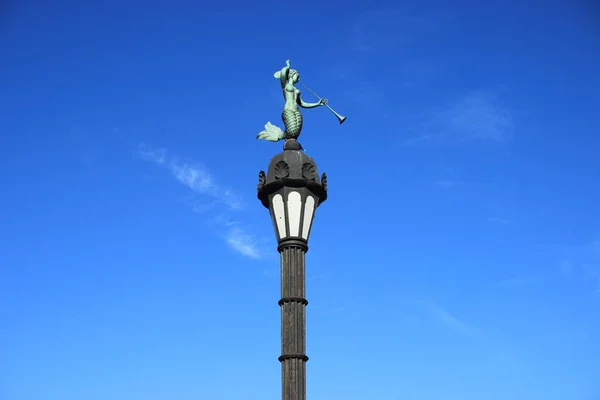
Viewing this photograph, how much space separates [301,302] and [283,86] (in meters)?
4.54

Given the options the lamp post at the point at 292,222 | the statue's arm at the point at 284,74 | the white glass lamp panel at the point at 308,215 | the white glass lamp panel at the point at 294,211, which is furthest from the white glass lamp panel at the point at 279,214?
the statue's arm at the point at 284,74

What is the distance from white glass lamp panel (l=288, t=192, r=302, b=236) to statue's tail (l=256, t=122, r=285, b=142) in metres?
1.34

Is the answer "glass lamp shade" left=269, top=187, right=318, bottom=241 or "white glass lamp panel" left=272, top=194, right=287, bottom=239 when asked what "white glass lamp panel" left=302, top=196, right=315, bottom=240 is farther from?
"white glass lamp panel" left=272, top=194, right=287, bottom=239

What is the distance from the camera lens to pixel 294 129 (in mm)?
17031

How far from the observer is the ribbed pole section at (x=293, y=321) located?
1512 centimetres

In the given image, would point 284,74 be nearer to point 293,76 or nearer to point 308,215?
point 293,76

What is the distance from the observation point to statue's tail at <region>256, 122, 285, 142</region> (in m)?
17.1

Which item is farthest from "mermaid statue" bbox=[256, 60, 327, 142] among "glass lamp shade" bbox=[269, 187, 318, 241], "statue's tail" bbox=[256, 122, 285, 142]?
"glass lamp shade" bbox=[269, 187, 318, 241]

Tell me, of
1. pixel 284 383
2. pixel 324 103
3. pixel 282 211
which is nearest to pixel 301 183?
pixel 282 211

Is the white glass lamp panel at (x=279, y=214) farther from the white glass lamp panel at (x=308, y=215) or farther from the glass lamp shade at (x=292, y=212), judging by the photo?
the white glass lamp panel at (x=308, y=215)

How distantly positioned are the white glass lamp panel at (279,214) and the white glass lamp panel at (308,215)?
40 centimetres

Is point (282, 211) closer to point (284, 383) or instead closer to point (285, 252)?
point (285, 252)

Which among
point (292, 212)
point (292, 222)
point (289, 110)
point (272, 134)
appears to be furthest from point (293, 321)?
point (289, 110)

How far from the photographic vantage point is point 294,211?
16.3 meters
